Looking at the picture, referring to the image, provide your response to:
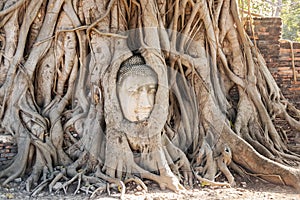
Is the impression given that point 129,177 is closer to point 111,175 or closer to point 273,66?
point 111,175

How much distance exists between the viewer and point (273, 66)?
5.39 meters

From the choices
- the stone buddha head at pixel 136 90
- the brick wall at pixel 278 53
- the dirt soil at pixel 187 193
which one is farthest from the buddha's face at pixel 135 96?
the brick wall at pixel 278 53

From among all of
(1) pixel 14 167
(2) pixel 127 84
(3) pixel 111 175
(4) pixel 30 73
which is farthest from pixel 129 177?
(4) pixel 30 73

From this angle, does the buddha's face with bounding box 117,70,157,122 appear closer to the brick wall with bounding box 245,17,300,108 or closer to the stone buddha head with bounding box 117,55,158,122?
the stone buddha head with bounding box 117,55,158,122

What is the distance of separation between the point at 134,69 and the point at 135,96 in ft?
0.94

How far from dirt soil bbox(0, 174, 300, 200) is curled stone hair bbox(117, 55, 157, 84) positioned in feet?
3.67

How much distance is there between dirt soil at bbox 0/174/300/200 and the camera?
11.3ft

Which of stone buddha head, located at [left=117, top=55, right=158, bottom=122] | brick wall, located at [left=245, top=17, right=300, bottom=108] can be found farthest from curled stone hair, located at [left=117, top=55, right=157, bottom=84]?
brick wall, located at [left=245, top=17, right=300, bottom=108]

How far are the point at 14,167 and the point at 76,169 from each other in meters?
0.66

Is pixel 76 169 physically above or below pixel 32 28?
below

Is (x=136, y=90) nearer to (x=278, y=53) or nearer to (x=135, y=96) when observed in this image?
(x=135, y=96)

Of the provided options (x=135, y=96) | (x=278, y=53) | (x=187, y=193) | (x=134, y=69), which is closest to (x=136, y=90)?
(x=135, y=96)

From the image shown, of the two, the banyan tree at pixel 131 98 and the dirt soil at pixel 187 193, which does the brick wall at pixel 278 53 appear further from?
the dirt soil at pixel 187 193

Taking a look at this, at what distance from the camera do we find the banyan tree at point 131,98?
12.6 ft
